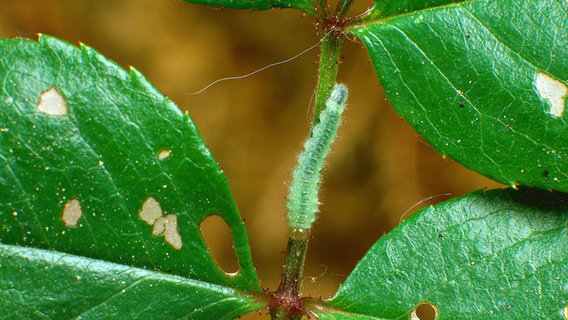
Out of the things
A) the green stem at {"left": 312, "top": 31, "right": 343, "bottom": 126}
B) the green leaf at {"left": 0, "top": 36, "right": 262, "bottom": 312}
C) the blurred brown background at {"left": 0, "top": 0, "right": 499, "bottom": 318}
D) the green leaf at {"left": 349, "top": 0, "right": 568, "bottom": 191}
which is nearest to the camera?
the green leaf at {"left": 0, "top": 36, "right": 262, "bottom": 312}

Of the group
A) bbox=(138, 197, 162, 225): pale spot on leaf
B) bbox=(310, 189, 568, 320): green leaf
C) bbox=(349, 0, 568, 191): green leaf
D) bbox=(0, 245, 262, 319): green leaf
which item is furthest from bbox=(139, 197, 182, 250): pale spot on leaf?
bbox=(349, 0, 568, 191): green leaf

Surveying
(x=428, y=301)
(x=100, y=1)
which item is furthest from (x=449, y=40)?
(x=100, y=1)

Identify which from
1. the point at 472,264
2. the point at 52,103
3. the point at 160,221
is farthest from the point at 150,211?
the point at 472,264

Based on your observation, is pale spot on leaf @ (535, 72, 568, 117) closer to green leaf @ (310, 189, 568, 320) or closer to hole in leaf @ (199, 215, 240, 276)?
green leaf @ (310, 189, 568, 320)

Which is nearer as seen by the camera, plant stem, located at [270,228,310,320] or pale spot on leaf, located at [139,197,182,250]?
pale spot on leaf, located at [139,197,182,250]

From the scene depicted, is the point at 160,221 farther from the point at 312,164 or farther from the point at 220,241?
the point at 220,241

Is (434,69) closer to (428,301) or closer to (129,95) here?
(428,301)
